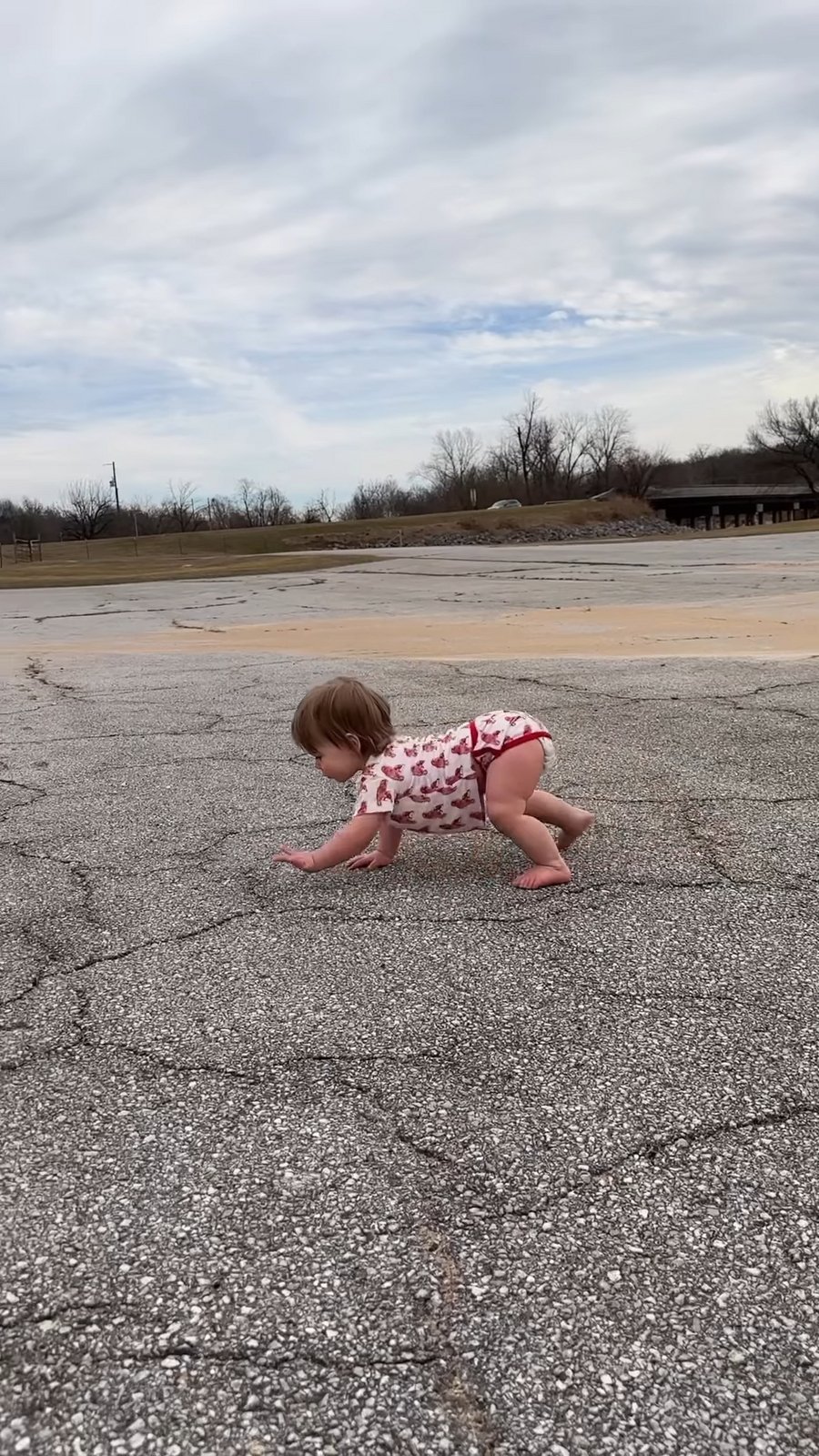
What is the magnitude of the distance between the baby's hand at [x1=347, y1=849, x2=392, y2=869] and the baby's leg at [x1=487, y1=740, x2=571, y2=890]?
1.38ft

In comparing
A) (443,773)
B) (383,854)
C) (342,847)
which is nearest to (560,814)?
(443,773)

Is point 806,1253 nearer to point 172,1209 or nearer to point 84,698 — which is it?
point 172,1209

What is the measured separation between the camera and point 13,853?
142 inches

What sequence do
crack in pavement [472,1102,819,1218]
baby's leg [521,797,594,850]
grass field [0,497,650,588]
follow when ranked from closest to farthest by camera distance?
crack in pavement [472,1102,819,1218]
baby's leg [521,797,594,850]
grass field [0,497,650,588]

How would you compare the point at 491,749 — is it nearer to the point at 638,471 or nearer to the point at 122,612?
the point at 122,612

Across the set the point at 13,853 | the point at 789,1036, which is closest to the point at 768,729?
the point at 789,1036

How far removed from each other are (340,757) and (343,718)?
15cm

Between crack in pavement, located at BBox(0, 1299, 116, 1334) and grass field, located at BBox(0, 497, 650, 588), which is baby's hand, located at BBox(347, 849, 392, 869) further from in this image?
grass field, located at BBox(0, 497, 650, 588)

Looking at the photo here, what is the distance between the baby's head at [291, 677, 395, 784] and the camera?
328 centimetres

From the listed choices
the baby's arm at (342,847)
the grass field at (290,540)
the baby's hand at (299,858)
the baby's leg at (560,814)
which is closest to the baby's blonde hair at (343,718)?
the baby's arm at (342,847)

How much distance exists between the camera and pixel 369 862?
344 cm

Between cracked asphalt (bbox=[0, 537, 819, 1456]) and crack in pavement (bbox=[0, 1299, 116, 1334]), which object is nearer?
cracked asphalt (bbox=[0, 537, 819, 1456])

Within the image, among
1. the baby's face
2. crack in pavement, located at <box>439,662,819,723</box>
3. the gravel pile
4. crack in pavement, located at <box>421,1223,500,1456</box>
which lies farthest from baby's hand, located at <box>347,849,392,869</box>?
the gravel pile

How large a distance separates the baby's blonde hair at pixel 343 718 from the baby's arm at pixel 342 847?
9.4 inches
